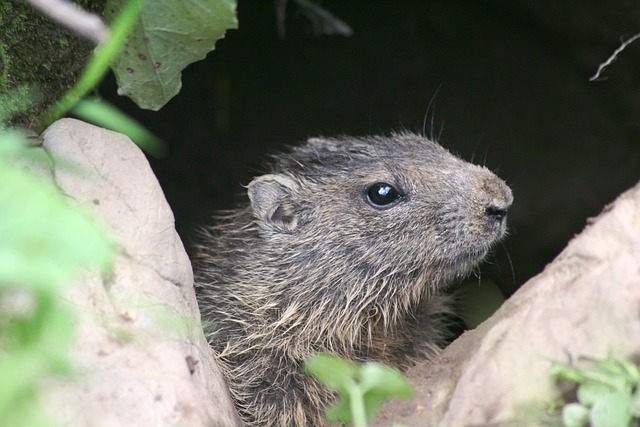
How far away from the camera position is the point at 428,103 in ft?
26.4

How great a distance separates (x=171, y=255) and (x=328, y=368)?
1249mm

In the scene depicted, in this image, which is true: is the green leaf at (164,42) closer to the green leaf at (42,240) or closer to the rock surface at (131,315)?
the rock surface at (131,315)

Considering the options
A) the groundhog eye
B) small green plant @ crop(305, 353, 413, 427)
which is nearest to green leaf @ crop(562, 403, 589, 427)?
small green plant @ crop(305, 353, 413, 427)

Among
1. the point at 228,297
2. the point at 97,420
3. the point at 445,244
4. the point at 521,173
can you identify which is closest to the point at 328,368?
the point at 97,420

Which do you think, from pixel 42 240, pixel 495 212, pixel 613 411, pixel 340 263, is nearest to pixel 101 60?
pixel 42 240

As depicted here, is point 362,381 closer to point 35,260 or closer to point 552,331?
point 552,331

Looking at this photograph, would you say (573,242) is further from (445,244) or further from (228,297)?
(228,297)

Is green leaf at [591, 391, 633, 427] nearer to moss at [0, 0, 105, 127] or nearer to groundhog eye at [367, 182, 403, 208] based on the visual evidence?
groundhog eye at [367, 182, 403, 208]

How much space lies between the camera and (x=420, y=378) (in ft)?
11.8

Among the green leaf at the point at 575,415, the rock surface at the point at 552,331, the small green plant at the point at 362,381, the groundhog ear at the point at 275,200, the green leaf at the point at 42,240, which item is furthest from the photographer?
the groundhog ear at the point at 275,200

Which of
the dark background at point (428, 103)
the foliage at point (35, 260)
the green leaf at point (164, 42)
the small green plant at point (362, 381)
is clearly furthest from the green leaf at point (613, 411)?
the dark background at point (428, 103)

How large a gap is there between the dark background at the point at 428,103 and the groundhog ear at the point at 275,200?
283 cm

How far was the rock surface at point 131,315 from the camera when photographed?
2.78 m

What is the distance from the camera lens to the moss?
12.5 feet
